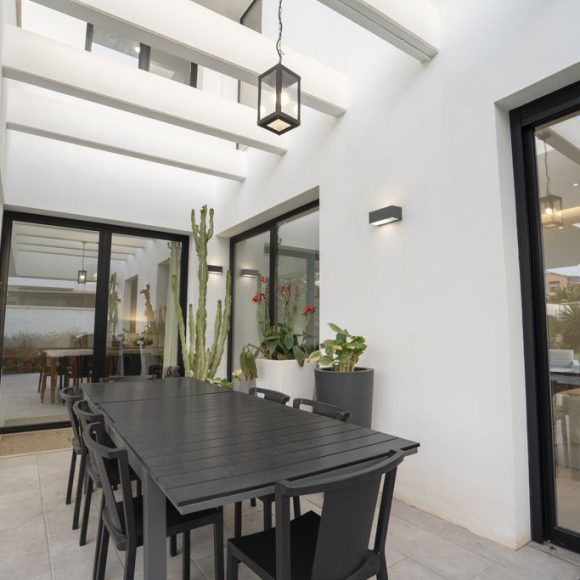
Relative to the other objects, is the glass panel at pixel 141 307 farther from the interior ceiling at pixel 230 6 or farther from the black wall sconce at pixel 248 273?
the interior ceiling at pixel 230 6

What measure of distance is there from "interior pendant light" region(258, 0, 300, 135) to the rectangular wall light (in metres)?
0.98

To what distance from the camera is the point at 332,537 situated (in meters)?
1.20

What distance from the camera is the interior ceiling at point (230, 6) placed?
6.00 m

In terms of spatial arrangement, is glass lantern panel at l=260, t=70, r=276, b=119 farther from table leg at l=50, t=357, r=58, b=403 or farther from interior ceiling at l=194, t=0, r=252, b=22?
interior ceiling at l=194, t=0, r=252, b=22

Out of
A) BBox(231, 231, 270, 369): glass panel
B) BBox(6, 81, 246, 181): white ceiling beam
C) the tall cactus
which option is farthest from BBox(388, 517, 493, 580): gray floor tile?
BBox(6, 81, 246, 181): white ceiling beam

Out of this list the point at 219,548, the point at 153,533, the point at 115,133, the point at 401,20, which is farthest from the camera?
the point at 115,133

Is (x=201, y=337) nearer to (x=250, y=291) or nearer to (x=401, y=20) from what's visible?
(x=250, y=291)

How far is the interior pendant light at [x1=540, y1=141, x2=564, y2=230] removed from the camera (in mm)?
2340

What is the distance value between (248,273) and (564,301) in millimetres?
4236

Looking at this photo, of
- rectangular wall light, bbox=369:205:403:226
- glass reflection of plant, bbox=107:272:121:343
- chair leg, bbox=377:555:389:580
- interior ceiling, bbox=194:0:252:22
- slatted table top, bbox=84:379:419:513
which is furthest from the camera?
interior ceiling, bbox=194:0:252:22

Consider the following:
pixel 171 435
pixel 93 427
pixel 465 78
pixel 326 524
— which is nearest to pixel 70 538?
pixel 93 427

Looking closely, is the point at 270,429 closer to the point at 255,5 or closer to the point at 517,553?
the point at 517,553

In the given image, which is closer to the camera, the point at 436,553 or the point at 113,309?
the point at 436,553

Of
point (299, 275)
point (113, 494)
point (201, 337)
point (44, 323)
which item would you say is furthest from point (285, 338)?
point (44, 323)
